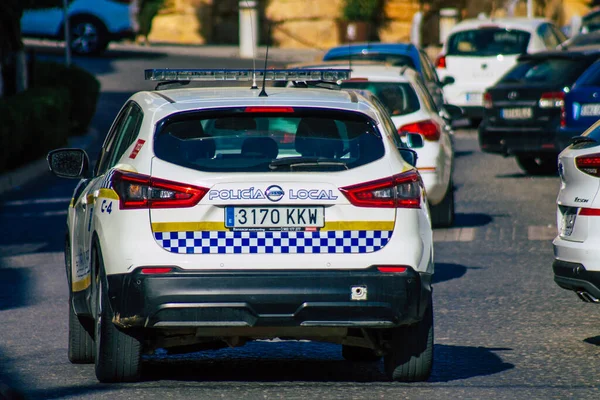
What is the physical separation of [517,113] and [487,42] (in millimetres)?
7061

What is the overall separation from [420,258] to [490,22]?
63.9ft

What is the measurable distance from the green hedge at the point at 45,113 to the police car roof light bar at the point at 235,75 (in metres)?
11.0

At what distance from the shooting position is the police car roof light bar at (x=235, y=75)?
294 inches

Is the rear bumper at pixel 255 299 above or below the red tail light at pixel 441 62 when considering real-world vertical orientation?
above

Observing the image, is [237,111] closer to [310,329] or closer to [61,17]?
[310,329]

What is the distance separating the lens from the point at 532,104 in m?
18.8

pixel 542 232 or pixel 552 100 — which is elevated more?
pixel 552 100

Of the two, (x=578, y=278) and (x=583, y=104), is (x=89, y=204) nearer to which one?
(x=578, y=278)

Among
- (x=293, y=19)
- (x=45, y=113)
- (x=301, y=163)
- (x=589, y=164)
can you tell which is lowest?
(x=293, y=19)

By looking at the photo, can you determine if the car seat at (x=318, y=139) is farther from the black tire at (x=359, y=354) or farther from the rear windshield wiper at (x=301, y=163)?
the black tire at (x=359, y=354)

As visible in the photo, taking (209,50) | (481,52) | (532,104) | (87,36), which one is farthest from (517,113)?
(209,50)

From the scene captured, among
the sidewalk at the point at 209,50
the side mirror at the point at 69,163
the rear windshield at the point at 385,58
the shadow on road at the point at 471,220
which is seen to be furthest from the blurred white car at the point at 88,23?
the side mirror at the point at 69,163

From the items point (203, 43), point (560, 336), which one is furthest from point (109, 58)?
point (560, 336)

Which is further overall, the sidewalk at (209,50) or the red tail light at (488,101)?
the sidewalk at (209,50)
